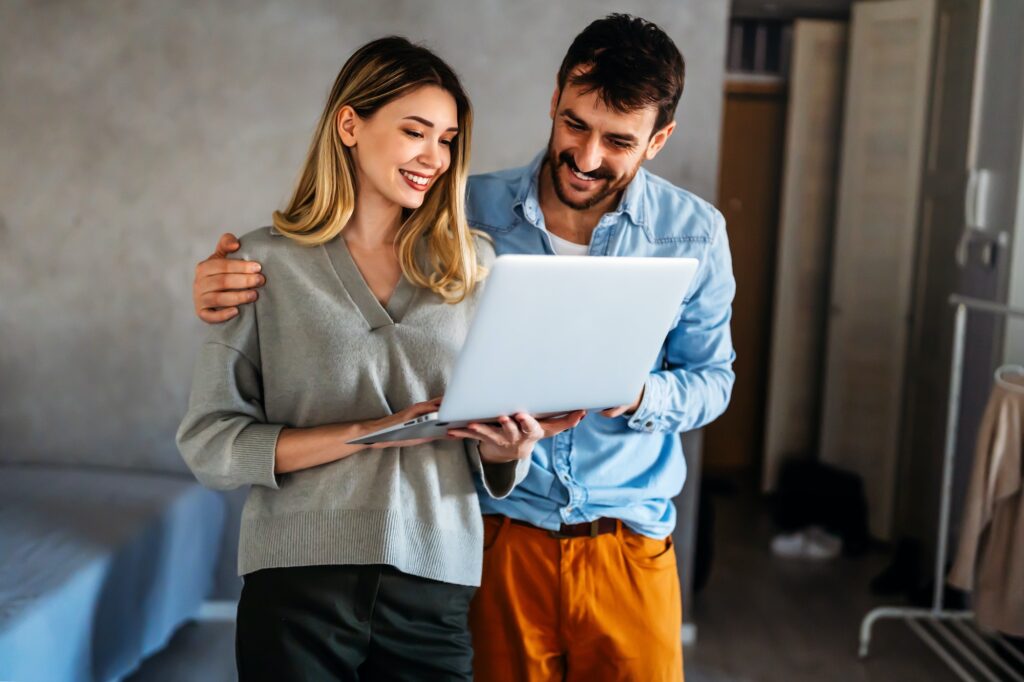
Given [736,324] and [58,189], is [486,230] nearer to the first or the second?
[58,189]

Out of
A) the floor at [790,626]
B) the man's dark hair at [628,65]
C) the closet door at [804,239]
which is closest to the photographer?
the man's dark hair at [628,65]

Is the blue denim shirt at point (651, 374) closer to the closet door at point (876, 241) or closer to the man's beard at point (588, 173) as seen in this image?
the man's beard at point (588, 173)

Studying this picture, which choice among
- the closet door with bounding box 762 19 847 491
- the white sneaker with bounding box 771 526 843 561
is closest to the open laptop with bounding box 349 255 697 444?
the white sneaker with bounding box 771 526 843 561

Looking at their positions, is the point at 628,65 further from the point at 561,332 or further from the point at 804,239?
the point at 804,239

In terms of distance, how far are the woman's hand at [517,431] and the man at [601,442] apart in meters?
0.19

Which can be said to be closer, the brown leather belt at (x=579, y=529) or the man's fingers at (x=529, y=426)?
the man's fingers at (x=529, y=426)

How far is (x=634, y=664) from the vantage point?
1519mm

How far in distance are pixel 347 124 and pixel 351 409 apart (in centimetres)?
38

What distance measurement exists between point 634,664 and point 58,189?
1.84m

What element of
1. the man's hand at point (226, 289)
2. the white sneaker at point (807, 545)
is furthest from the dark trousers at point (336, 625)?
the white sneaker at point (807, 545)

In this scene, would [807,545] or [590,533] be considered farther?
[807,545]

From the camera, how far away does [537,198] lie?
1.55m

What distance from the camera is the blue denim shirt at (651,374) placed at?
152 cm

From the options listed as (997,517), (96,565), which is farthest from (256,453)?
(997,517)
